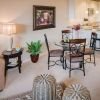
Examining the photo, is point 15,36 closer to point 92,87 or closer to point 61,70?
point 61,70

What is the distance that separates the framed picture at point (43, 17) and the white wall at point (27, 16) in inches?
5.5

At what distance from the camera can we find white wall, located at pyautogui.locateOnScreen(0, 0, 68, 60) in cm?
551

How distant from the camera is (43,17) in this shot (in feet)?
22.6

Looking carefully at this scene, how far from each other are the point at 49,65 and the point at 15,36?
1374mm

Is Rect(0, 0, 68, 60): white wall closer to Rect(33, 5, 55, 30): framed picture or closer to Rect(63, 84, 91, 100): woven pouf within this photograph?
Rect(33, 5, 55, 30): framed picture

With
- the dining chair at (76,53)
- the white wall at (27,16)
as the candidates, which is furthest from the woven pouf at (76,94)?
the white wall at (27,16)

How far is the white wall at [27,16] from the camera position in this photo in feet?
18.1

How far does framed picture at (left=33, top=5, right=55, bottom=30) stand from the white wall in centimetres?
14

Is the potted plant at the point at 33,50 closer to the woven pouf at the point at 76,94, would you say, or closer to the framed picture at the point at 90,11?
the woven pouf at the point at 76,94

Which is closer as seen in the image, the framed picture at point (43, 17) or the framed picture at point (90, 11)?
the framed picture at point (43, 17)

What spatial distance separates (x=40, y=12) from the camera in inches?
265

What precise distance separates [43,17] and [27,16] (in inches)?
31.6

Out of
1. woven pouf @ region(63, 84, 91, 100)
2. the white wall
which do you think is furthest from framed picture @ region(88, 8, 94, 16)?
woven pouf @ region(63, 84, 91, 100)

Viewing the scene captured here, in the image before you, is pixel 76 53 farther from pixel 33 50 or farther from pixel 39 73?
pixel 33 50
